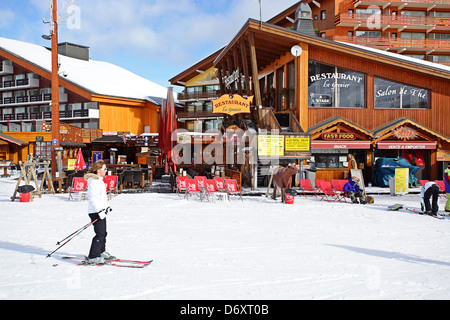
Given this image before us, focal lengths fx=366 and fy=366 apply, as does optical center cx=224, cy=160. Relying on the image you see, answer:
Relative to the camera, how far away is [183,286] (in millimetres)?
4605

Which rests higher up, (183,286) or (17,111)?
(17,111)

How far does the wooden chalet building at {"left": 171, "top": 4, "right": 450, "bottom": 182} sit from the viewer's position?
18797 mm

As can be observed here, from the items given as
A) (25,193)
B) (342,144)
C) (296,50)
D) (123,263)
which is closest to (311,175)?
(342,144)

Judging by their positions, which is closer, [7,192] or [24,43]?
[7,192]

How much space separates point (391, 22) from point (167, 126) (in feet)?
117

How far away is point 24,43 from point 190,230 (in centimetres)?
4770

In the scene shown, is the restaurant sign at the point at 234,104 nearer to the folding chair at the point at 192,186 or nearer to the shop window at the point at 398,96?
the folding chair at the point at 192,186

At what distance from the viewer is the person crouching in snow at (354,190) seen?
12812 mm

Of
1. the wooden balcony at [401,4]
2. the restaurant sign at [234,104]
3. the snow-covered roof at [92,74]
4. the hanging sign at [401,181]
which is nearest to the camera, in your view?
the hanging sign at [401,181]

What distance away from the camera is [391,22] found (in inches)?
1591

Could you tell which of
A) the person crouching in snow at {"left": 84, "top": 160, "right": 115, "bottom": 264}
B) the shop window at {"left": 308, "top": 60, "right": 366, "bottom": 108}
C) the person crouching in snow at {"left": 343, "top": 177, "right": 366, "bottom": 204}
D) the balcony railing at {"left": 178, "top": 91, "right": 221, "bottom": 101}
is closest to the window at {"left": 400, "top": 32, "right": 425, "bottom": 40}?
the balcony railing at {"left": 178, "top": 91, "right": 221, "bottom": 101}

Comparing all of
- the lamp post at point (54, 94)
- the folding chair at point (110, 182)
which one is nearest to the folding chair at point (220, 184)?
the folding chair at point (110, 182)
